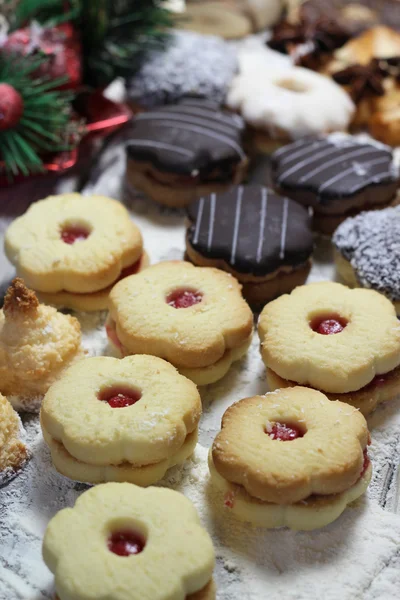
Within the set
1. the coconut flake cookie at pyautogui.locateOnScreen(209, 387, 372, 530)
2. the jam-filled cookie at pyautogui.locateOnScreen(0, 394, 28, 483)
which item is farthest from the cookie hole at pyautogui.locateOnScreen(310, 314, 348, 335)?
the jam-filled cookie at pyautogui.locateOnScreen(0, 394, 28, 483)

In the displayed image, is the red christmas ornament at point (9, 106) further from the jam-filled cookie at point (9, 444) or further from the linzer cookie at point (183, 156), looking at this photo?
the jam-filled cookie at point (9, 444)

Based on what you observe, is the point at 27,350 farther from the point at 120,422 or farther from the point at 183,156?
the point at 183,156

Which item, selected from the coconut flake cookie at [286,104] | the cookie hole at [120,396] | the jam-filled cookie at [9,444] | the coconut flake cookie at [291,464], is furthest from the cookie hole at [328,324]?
the coconut flake cookie at [286,104]

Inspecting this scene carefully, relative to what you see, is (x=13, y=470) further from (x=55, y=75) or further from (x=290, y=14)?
(x=290, y=14)

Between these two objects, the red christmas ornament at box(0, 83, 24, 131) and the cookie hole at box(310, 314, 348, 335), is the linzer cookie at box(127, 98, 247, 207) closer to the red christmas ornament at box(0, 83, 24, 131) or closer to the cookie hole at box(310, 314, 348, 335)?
the red christmas ornament at box(0, 83, 24, 131)

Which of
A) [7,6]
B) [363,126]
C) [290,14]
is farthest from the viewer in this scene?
[290,14]

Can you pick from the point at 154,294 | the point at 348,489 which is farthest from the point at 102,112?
the point at 348,489

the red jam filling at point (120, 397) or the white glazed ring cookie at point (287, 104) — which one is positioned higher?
the white glazed ring cookie at point (287, 104)

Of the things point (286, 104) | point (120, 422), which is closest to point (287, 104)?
point (286, 104)

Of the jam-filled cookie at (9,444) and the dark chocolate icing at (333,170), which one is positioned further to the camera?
the dark chocolate icing at (333,170)
